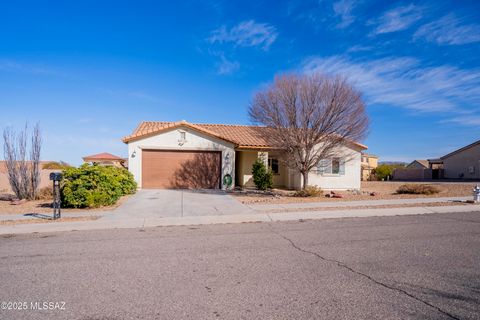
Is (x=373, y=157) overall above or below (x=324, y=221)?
above

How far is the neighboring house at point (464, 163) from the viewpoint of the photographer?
3981 cm

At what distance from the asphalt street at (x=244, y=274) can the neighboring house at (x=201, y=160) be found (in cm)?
1173

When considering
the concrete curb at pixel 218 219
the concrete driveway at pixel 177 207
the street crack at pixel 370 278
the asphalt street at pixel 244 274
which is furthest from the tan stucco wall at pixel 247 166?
the street crack at pixel 370 278

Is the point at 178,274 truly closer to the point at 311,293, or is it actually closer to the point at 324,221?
the point at 311,293

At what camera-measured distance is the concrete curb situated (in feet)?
31.1

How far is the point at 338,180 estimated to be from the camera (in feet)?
72.2

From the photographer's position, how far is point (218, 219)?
424 inches

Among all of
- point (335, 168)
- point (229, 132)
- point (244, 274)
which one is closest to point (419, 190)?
point (335, 168)

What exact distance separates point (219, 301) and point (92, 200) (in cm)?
997

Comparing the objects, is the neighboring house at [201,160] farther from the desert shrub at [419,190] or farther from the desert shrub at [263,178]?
the desert shrub at [419,190]

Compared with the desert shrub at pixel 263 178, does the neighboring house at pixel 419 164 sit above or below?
above

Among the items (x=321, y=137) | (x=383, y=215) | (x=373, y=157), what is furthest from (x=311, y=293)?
(x=373, y=157)

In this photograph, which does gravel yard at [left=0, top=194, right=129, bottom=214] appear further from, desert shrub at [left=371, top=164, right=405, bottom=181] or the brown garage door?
desert shrub at [left=371, top=164, right=405, bottom=181]

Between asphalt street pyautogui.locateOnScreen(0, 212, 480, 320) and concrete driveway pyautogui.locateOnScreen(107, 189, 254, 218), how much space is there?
3.04m
